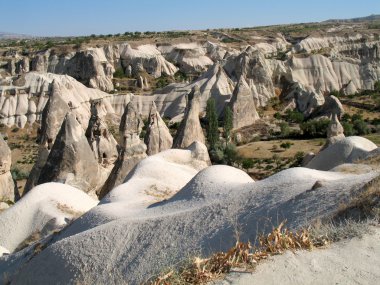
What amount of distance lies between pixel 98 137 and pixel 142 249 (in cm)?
1063

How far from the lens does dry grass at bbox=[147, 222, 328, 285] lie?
4164mm

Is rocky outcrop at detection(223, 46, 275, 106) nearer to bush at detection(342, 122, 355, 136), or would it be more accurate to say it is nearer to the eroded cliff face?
the eroded cliff face

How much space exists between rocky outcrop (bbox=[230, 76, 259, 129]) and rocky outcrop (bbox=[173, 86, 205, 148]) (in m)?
11.3

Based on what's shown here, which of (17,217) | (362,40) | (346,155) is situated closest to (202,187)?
(17,217)

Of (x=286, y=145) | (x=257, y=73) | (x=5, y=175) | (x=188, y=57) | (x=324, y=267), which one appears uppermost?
(x=188, y=57)

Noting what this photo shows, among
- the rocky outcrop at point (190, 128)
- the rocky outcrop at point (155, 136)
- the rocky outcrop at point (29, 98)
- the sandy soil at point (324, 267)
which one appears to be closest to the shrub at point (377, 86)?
the rocky outcrop at point (29, 98)

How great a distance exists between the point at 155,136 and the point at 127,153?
8.65 feet

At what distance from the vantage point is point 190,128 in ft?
66.0

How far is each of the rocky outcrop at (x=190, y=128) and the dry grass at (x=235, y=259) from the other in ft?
49.1

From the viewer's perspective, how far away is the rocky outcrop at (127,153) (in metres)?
15.7

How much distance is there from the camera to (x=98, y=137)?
17.3 m

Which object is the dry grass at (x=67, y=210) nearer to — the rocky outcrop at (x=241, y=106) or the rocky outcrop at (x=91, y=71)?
the rocky outcrop at (x=241, y=106)

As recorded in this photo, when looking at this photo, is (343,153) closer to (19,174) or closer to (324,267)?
(324,267)

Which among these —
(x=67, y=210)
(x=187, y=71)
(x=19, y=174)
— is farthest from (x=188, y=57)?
(x=67, y=210)
